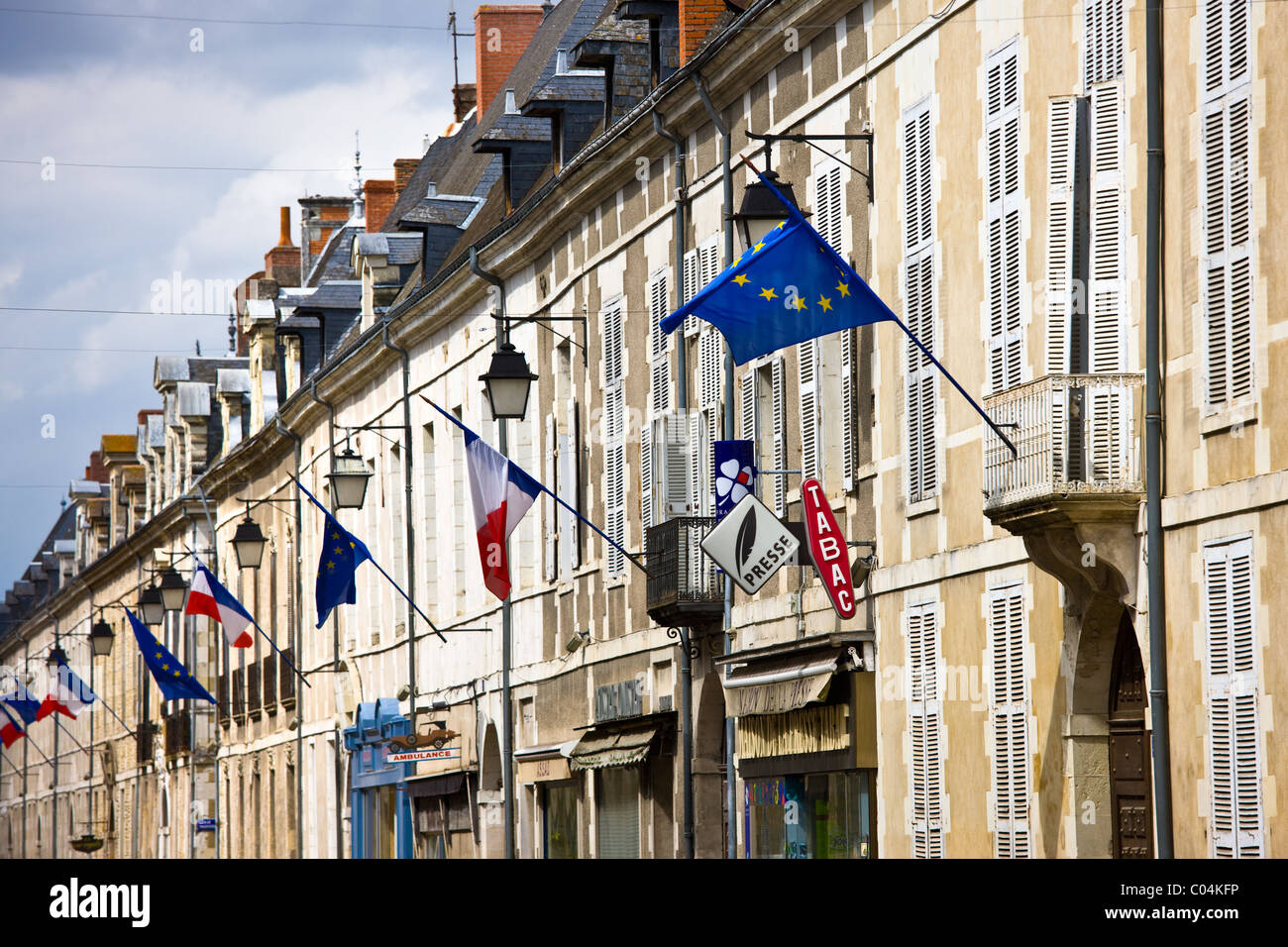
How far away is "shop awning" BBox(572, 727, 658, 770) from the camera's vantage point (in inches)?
976

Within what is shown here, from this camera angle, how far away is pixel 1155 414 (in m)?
14.5

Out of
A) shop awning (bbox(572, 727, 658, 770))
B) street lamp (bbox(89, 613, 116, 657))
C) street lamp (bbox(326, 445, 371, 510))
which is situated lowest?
shop awning (bbox(572, 727, 658, 770))

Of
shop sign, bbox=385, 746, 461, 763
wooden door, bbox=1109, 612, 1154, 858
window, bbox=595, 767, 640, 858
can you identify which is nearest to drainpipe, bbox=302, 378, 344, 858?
shop sign, bbox=385, 746, 461, 763

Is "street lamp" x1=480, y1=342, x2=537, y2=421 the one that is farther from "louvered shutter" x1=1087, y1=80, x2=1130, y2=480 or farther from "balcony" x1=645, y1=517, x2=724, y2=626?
"louvered shutter" x1=1087, y1=80, x2=1130, y2=480

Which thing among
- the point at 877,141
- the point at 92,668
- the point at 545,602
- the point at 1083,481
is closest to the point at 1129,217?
the point at 1083,481

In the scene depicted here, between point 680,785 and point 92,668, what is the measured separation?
4771cm

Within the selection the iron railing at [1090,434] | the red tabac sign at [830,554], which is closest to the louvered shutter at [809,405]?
the red tabac sign at [830,554]

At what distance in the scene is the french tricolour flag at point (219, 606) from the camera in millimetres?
34031

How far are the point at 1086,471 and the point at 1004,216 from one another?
8.32 feet

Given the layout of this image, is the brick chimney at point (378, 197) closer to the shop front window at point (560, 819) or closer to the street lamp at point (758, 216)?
the shop front window at point (560, 819)

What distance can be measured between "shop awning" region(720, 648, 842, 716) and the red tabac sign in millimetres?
723

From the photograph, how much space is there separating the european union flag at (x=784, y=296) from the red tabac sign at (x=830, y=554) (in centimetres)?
337

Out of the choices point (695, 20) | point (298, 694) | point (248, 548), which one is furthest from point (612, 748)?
point (298, 694)
